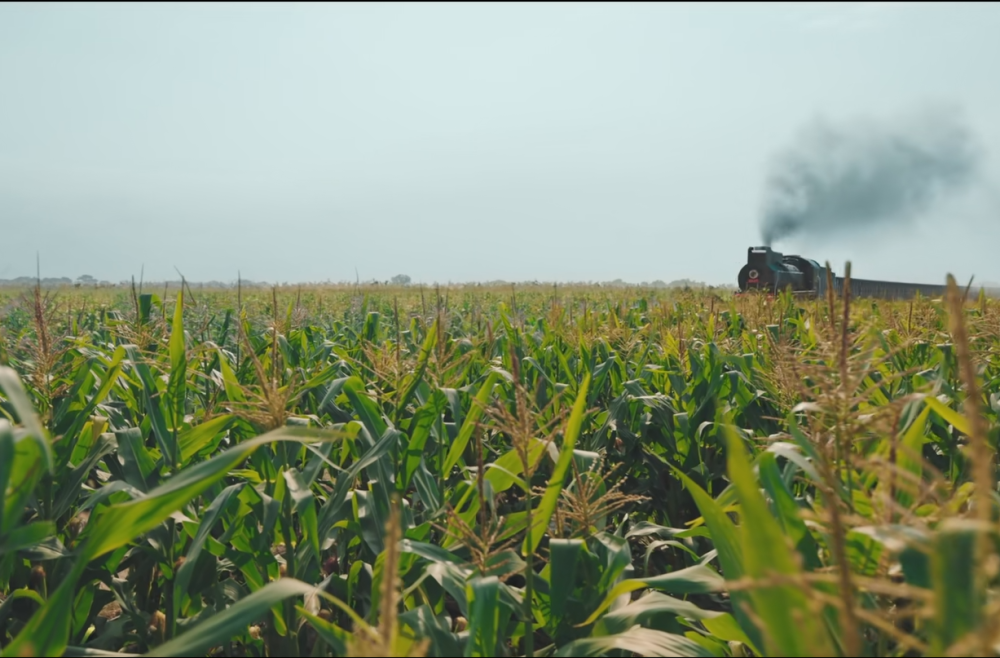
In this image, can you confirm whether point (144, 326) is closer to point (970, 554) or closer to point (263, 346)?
point (263, 346)

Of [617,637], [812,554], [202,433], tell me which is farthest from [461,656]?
[202,433]

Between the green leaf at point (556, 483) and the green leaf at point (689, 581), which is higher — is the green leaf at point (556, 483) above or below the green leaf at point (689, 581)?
→ above

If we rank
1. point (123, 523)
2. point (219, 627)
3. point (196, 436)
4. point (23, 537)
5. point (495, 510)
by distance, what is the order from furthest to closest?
point (495, 510), point (196, 436), point (23, 537), point (123, 523), point (219, 627)

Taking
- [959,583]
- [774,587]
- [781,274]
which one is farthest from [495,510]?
[781,274]

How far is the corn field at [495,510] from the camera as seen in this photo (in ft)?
3.39

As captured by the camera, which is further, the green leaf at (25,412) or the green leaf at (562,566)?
the green leaf at (562,566)

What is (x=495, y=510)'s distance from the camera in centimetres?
298

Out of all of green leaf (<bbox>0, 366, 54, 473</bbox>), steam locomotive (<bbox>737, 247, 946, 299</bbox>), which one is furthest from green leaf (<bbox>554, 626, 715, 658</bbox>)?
steam locomotive (<bbox>737, 247, 946, 299</bbox>)

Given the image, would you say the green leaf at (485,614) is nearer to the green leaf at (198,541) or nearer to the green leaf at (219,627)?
the green leaf at (219,627)

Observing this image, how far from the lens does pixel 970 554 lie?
0.87 metres

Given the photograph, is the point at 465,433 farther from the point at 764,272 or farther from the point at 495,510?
the point at 764,272

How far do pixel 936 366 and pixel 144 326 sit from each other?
444 centimetres

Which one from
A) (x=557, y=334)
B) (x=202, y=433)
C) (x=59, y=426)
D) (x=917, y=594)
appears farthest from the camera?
(x=557, y=334)

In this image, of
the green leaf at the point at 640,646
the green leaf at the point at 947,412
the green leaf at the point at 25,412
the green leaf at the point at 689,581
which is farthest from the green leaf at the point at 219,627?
the green leaf at the point at 947,412
